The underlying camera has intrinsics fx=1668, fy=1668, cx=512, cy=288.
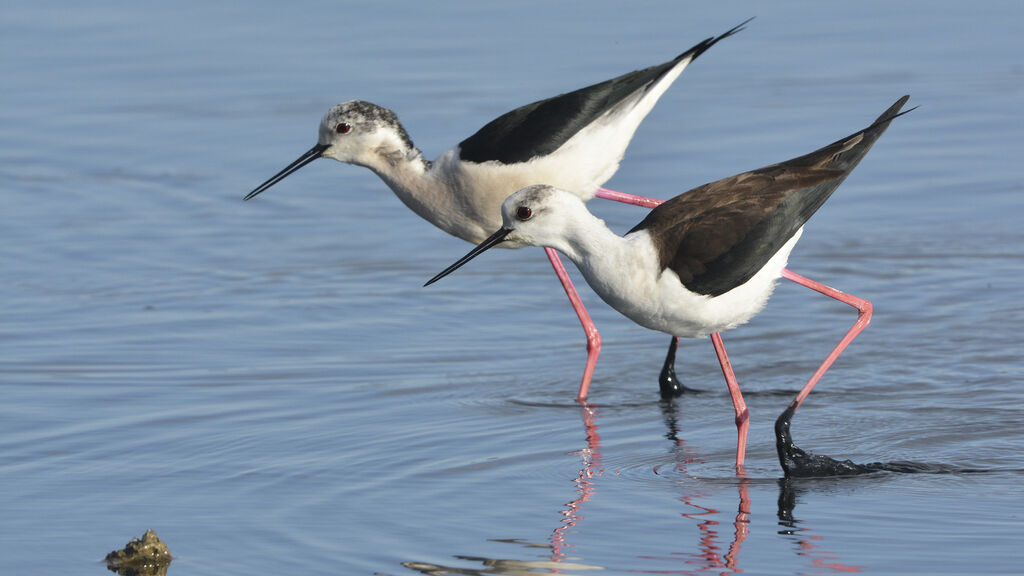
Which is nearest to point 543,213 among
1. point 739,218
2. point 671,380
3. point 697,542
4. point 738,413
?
point 739,218

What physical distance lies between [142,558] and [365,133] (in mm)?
A: 3158

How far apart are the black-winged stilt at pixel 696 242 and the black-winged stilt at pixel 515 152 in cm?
126

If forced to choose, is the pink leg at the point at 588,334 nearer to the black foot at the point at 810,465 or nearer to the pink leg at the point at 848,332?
the pink leg at the point at 848,332

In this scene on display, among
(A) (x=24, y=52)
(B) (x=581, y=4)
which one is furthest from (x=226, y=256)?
(B) (x=581, y=4)


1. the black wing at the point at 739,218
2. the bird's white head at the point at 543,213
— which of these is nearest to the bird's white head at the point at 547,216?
the bird's white head at the point at 543,213

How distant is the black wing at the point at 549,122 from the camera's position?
7148 mm

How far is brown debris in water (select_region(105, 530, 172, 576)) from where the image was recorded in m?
4.71

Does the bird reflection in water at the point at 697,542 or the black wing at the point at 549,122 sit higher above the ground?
the black wing at the point at 549,122

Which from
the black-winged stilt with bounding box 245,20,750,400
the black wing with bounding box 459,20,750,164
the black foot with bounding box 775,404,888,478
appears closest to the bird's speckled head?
the black-winged stilt with bounding box 245,20,750,400

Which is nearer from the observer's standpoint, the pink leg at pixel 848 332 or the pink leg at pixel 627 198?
the pink leg at pixel 848 332

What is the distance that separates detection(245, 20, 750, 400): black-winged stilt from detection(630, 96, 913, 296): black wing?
4.56ft

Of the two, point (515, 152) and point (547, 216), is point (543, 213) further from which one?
point (515, 152)

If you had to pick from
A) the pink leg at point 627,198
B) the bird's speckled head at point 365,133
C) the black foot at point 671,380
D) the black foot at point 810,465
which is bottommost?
the black foot at point 810,465

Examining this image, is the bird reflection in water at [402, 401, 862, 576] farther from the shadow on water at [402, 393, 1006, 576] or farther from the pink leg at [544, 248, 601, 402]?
the pink leg at [544, 248, 601, 402]
